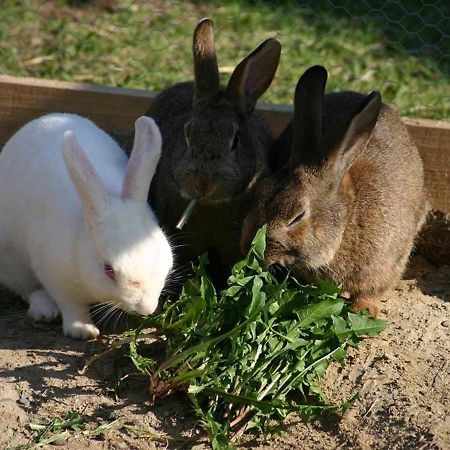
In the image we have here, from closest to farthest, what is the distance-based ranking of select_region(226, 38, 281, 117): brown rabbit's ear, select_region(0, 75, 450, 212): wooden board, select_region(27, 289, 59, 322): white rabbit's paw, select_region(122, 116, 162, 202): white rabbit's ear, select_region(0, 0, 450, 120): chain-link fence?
select_region(122, 116, 162, 202): white rabbit's ear
select_region(27, 289, 59, 322): white rabbit's paw
select_region(226, 38, 281, 117): brown rabbit's ear
select_region(0, 75, 450, 212): wooden board
select_region(0, 0, 450, 120): chain-link fence

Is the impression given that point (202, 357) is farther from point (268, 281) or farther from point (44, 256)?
point (44, 256)

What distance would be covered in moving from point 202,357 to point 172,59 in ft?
10.3

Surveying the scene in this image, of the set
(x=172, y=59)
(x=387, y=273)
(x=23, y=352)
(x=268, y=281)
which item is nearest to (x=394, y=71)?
(x=172, y=59)

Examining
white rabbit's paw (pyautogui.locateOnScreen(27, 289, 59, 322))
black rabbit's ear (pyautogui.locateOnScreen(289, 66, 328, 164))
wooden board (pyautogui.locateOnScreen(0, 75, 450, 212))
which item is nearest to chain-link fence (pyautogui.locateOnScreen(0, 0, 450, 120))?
wooden board (pyautogui.locateOnScreen(0, 75, 450, 212))

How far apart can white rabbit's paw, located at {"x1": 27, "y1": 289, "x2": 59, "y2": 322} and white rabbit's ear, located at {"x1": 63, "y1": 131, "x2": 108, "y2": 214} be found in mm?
668

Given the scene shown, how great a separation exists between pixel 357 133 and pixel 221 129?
58 centimetres

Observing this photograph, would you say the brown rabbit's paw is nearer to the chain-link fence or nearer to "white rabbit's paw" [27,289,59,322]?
"white rabbit's paw" [27,289,59,322]

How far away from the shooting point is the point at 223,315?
12.2 ft

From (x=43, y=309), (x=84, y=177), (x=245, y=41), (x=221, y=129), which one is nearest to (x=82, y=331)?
(x=43, y=309)

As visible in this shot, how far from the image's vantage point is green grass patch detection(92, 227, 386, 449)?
357 cm

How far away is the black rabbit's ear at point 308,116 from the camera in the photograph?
407cm

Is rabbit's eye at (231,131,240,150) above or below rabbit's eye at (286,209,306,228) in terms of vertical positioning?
above

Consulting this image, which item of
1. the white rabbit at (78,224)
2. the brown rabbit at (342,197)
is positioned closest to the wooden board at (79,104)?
the brown rabbit at (342,197)

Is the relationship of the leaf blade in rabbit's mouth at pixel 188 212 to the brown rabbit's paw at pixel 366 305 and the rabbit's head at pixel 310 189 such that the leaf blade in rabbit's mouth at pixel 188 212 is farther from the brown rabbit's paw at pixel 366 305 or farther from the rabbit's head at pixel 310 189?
the brown rabbit's paw at pixel 366 305
